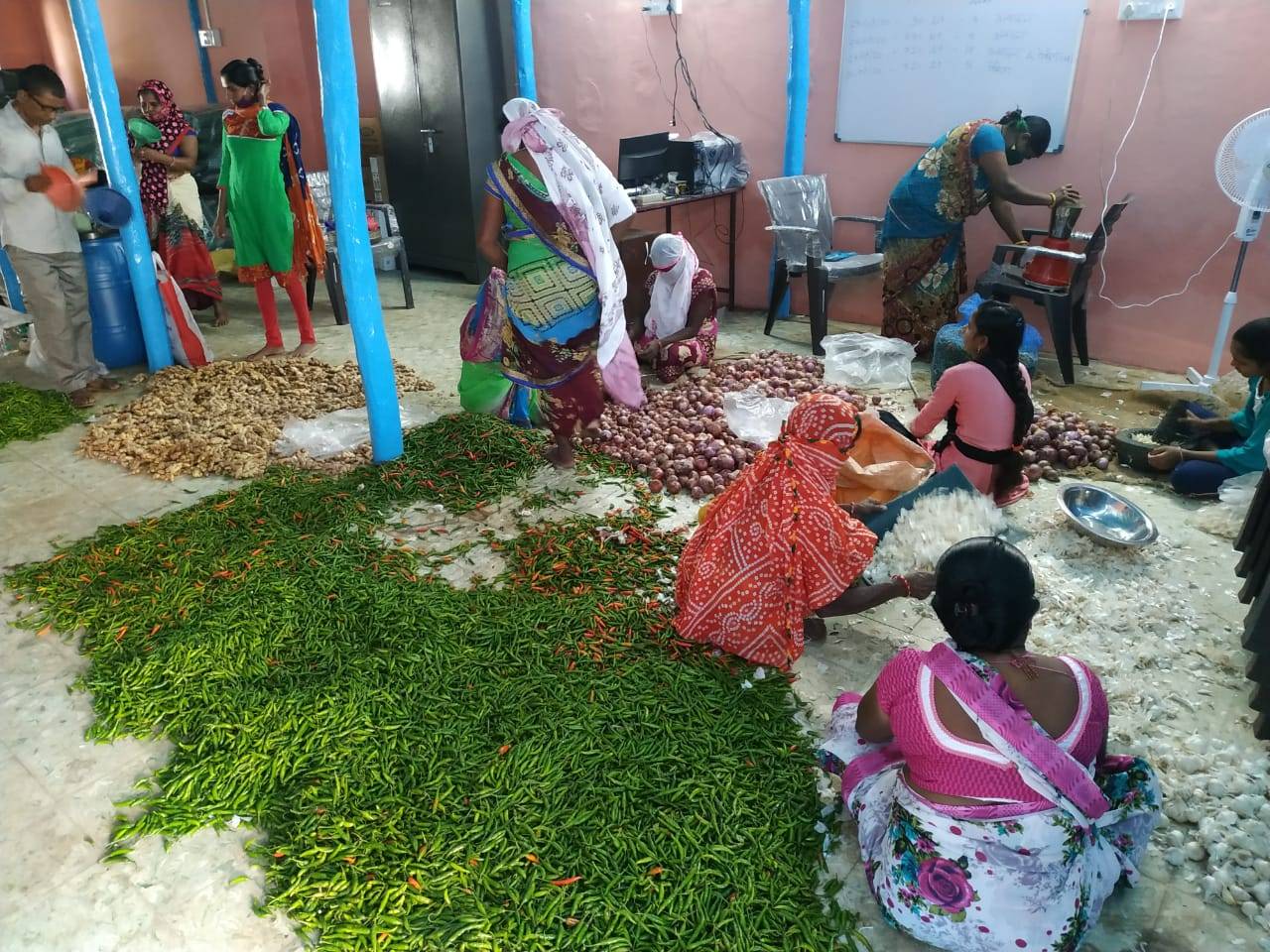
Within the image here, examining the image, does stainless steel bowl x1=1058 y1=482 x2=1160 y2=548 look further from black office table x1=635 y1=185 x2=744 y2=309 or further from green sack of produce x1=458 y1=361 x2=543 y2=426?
black office table x1=635 y1=185 x2=744 y2=309

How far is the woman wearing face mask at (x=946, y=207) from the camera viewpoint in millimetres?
5219

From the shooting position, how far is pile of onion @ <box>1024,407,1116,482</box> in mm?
4227

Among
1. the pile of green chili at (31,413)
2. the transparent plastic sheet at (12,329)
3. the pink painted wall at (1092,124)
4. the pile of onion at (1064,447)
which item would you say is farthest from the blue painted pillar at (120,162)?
the pile of onion at (1064,447)

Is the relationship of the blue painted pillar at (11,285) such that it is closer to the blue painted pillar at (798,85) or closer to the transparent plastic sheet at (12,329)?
the transparent plastic sheet at (12,329)

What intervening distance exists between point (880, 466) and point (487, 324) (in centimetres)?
205

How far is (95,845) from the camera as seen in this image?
2.24 metres

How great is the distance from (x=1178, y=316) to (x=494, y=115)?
5.92 metres

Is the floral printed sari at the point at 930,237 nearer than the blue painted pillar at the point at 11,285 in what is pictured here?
Yes

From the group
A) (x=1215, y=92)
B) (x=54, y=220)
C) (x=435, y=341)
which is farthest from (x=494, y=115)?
(x=1215, y=92)

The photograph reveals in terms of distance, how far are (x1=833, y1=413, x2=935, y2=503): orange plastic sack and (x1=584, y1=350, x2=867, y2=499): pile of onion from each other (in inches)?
26.8

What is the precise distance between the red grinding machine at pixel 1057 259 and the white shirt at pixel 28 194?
19.5 ft

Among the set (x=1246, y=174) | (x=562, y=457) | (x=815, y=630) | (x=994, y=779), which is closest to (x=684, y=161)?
(x=562, y=457)

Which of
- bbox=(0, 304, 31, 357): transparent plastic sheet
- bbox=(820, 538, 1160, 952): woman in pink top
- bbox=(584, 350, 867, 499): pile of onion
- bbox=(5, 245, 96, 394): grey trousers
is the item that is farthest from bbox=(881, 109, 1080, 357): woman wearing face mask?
bbox=(0, 304, 31, 357): transparent plastic sheet

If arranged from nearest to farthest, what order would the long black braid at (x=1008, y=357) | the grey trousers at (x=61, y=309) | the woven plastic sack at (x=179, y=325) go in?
1. the long black braid at (x=1008, y=357)
2. the grey trousers at (x=61, y=309)
3. the woven plastic sack at (x=179, y=325)
